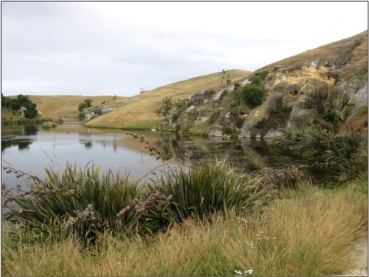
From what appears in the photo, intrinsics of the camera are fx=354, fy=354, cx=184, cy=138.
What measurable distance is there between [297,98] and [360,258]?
5279cm

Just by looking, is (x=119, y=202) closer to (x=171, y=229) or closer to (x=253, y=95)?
(x=171, y=229)

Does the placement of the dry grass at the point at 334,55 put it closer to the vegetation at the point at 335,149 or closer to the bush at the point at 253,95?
the bush at the point at 253,95

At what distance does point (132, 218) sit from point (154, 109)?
109m

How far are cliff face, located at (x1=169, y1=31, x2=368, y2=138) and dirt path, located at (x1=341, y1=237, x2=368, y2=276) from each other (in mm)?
35944

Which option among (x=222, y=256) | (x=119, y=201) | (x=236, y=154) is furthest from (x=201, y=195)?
(x=236, y=154)

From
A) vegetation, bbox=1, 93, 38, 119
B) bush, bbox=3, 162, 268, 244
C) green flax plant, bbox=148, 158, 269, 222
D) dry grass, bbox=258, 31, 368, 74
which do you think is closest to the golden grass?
bush, bbox=3, 162, 268, 244

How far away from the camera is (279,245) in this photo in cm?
475

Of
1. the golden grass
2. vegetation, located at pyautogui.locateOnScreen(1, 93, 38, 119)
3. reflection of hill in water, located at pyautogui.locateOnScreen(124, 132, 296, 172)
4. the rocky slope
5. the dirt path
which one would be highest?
vegetation, located at pyautogui.locateOnScreen(1, 93, 38, 119)

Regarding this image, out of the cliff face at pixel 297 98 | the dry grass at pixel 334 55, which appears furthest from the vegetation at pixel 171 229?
the dry grass at pixel 334 55

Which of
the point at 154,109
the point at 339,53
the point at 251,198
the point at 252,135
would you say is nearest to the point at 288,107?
the point at 252,135

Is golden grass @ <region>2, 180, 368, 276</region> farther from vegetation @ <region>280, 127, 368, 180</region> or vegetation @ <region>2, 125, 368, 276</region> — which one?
vegetation @ <region>280, 127, 368, 180</region>

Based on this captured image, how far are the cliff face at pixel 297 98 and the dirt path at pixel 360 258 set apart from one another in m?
35.9

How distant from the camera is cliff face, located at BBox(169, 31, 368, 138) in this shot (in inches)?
1992

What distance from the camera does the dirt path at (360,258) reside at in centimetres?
464
